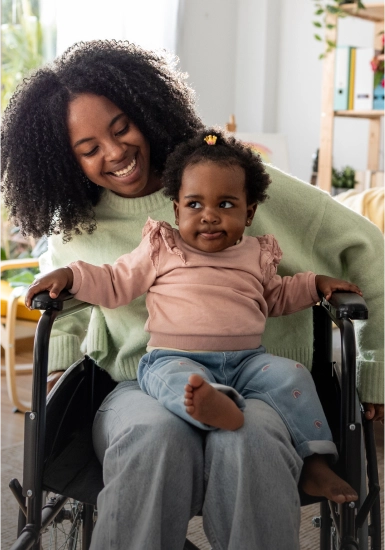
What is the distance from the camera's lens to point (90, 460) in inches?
47.2

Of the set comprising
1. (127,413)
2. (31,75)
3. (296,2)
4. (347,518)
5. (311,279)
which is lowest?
(347,518)

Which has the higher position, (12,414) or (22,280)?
(22,280)

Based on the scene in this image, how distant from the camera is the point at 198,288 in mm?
1271

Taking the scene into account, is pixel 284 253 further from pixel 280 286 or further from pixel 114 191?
pixel 114 191

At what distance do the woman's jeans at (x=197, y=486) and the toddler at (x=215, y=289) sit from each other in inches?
2.6

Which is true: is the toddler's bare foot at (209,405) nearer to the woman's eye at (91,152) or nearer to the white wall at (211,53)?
the woman's eye at (91,152)

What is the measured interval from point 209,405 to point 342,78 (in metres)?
2.94

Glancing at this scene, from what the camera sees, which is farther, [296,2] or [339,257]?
[296,2]

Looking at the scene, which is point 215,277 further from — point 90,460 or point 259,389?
point 90,460

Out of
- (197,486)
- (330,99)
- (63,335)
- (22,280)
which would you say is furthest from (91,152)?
(330,99)

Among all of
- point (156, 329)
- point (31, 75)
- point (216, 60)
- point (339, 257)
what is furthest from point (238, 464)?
point (216, 60)

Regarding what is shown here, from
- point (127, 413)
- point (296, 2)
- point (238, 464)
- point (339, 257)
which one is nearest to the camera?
point (238, 464)

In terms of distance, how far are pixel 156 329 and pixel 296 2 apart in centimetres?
361

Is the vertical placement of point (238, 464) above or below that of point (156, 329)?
below
